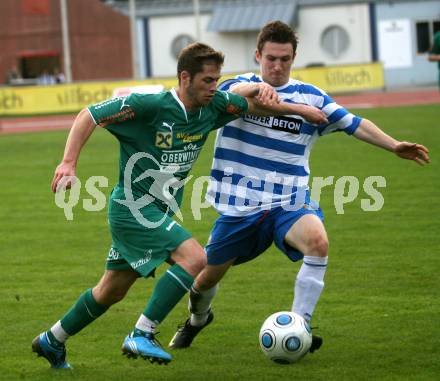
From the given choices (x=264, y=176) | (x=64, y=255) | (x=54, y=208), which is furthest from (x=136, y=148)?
(x=54, y=208)

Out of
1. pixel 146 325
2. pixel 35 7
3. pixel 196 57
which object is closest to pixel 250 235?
pixel 146 325

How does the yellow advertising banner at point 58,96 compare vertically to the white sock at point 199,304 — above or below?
above

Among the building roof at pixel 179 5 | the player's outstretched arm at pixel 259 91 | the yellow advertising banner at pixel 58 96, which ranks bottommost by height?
the player's outstretched arm at pixel 259 91

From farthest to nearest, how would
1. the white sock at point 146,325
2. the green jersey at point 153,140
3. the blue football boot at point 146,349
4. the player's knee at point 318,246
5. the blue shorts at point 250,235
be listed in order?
the blue shorts at point 250,235, the player's knee at point 318,246, the green jersey at point 153,140, the white sock at point 146,325, the blue football boot at point 146,349

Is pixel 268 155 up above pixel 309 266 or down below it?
above

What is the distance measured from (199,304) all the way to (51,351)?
3.70ft

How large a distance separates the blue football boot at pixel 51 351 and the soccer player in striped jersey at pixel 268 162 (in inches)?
34.9

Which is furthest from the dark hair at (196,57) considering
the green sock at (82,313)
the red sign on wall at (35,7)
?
the red sign on wall at (35,7)

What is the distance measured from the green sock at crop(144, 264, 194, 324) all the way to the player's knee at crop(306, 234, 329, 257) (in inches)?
34.3

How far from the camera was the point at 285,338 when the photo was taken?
5.80 meters

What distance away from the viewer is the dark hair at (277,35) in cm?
632

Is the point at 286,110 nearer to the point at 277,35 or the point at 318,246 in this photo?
the point at 277,35

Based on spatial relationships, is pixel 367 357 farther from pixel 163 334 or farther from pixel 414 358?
pixel 163 334

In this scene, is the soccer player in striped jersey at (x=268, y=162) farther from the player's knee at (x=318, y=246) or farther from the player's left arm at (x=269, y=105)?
the player's knee at (x=318, y=246)
